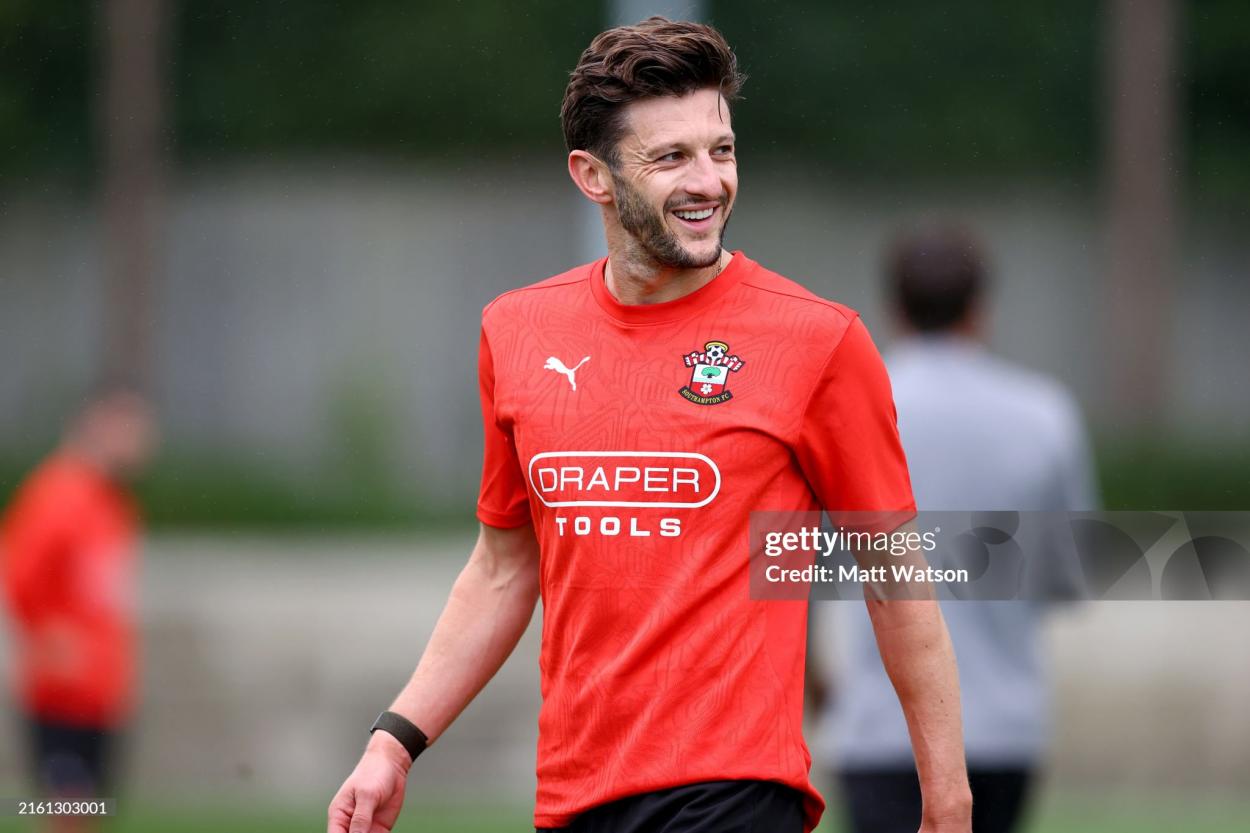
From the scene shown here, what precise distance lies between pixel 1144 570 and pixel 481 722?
553 centimetres

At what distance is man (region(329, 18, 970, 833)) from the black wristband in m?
0.07

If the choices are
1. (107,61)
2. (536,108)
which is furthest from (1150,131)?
(107,61)

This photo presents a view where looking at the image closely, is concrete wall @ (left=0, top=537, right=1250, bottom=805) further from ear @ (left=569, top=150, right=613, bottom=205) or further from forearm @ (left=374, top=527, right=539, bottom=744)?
ear @ (left=569, top=150, right=613, bottom=205)

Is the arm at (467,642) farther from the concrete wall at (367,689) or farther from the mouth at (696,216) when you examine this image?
the concrete wall at (367,689)

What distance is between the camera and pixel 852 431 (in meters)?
2.86

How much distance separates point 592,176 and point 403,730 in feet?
3.40

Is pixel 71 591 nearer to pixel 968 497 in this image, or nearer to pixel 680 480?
pixel 968 497

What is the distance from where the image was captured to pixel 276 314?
16125 millimetres

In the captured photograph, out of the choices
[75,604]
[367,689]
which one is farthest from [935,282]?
[367,689]

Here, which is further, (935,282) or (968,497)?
(935,282)

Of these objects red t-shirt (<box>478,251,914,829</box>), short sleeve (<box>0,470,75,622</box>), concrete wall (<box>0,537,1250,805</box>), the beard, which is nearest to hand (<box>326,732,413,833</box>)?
red t-shirt (<box>478,251,914,829</box>)

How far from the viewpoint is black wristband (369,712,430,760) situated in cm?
316

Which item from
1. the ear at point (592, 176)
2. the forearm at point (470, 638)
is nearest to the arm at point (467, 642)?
the forearm at point (470, 638)

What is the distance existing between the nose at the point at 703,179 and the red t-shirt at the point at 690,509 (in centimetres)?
17
